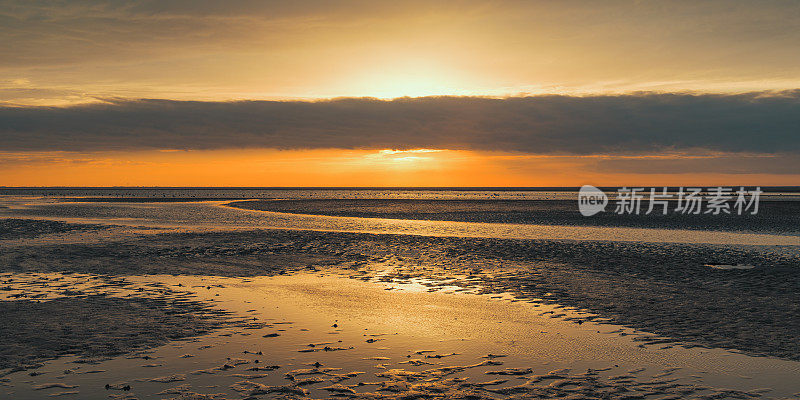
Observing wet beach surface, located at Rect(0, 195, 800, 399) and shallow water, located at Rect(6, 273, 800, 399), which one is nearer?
wet beach surface, located at Rect(0, 195, 800, 399)

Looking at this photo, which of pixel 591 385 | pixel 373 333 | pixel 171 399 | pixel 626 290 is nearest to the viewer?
pixel 171 399

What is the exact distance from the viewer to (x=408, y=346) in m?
11.9

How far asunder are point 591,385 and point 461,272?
43.1 feet

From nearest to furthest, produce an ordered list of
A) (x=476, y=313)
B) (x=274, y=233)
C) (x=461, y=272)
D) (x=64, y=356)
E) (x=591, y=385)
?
(x=591, y=385) → (x=64, y=356) → (x=476, y=313) → (x=461, y=272) → (x=274, y=233)

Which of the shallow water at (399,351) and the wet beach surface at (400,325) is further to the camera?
the shallow water at (399,351)

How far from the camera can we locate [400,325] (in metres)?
13.8

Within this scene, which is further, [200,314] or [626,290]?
[626,290]

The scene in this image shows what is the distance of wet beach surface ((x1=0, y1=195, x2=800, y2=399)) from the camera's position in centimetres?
961

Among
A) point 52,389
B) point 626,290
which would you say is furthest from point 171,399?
point 626,290

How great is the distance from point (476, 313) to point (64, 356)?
9192 mm

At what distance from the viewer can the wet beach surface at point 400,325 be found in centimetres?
961

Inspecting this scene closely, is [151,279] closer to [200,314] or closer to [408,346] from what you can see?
[200,314]

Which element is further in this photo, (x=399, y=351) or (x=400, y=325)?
(x=400, y=325)

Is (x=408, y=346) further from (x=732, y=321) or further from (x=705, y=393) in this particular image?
(x=732, y=321)
